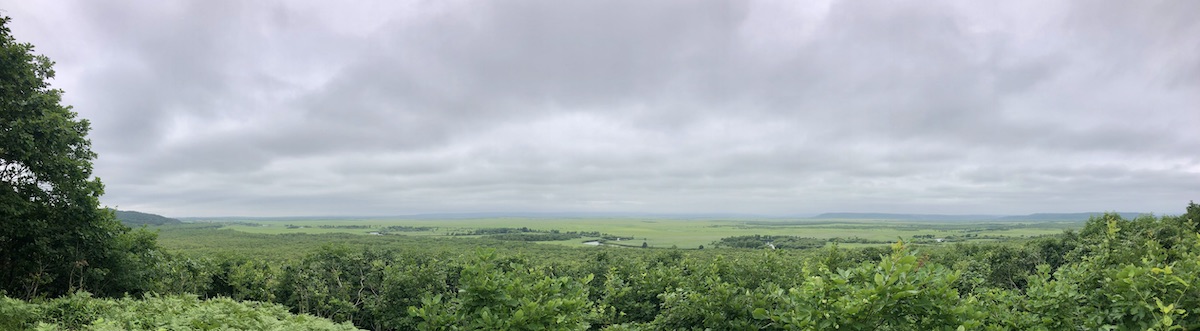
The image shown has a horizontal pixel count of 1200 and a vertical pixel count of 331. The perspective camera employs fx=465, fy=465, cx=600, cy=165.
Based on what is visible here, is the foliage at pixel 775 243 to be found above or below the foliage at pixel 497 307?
below

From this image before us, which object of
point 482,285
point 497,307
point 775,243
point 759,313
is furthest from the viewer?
point 775,243

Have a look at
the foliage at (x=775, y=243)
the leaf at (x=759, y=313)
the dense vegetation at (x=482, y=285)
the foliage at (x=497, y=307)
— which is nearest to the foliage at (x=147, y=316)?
the dense vegetation at (x=482, y=285)

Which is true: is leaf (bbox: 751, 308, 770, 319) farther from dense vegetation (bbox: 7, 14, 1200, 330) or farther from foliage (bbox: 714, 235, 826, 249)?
foliage (bbox: 714, 235, 826, 249)

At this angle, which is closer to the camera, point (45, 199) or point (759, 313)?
point (759, 313)

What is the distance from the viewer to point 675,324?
869 centimetres

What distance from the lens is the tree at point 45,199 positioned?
14.0 meters

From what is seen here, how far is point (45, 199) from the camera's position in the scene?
49.6ft

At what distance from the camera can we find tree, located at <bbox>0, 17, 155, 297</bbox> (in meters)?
14.0

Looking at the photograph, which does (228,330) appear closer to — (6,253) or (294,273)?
(294,273)

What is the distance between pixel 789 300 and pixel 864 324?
39.4 inches

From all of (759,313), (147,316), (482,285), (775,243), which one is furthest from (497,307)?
(775,243)

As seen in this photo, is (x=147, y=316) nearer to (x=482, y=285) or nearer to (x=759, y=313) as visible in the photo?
(x=482, y=285)

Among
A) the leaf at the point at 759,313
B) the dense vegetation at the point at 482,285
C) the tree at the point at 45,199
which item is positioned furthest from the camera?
the tree at the point at 45,199

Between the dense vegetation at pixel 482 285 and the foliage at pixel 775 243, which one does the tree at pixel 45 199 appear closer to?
the dense vegetation at pixel 482 285
